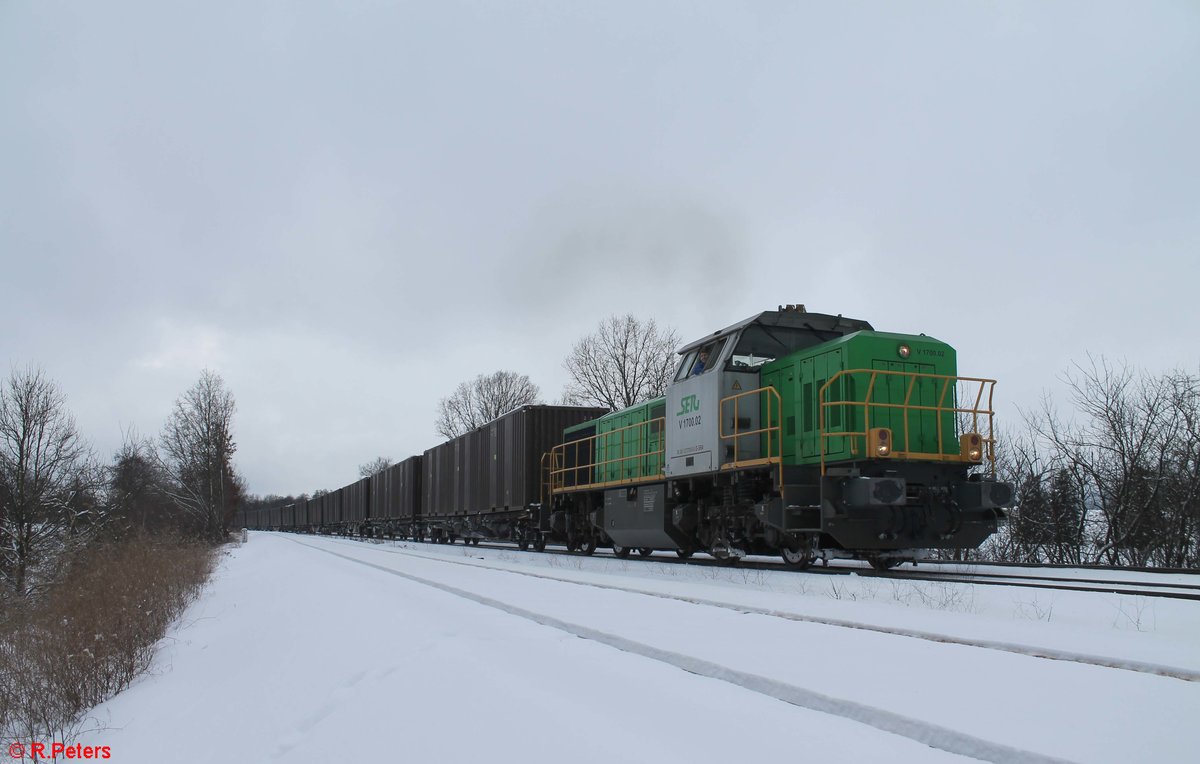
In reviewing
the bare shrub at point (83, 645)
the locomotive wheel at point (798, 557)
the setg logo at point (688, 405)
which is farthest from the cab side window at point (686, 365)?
the bare shrub at point (83, 645)

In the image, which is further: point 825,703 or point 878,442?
point 878,442

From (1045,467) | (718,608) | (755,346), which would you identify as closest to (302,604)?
(718,608)

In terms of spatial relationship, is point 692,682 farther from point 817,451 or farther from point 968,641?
point 817,451

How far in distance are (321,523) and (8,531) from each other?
44.0 m

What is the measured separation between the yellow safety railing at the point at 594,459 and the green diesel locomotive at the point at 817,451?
0.23 meters

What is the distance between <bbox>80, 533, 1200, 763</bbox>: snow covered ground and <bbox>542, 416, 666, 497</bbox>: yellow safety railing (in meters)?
7.01

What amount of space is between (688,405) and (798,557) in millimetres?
3096

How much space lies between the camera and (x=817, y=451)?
10.6 metres

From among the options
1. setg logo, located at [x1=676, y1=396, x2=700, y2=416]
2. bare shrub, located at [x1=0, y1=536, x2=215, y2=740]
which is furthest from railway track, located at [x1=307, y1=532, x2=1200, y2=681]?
setg logo, located at [x1=676, y1=396, x2=700, y2=416]

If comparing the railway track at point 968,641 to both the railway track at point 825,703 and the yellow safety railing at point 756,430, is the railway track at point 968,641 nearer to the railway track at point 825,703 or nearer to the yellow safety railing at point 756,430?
the railway track at point 825,703

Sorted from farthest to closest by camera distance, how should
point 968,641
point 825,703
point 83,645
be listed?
point 83,645 < point 968,641 < point 825,703

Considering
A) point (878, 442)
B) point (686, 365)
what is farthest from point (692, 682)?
point (686, 365)

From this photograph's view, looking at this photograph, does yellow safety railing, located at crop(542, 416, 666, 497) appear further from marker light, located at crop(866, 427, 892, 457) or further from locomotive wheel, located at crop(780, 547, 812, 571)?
marker light, located at crop(866, 427, 892, 457)

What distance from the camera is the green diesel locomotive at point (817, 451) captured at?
970cm
